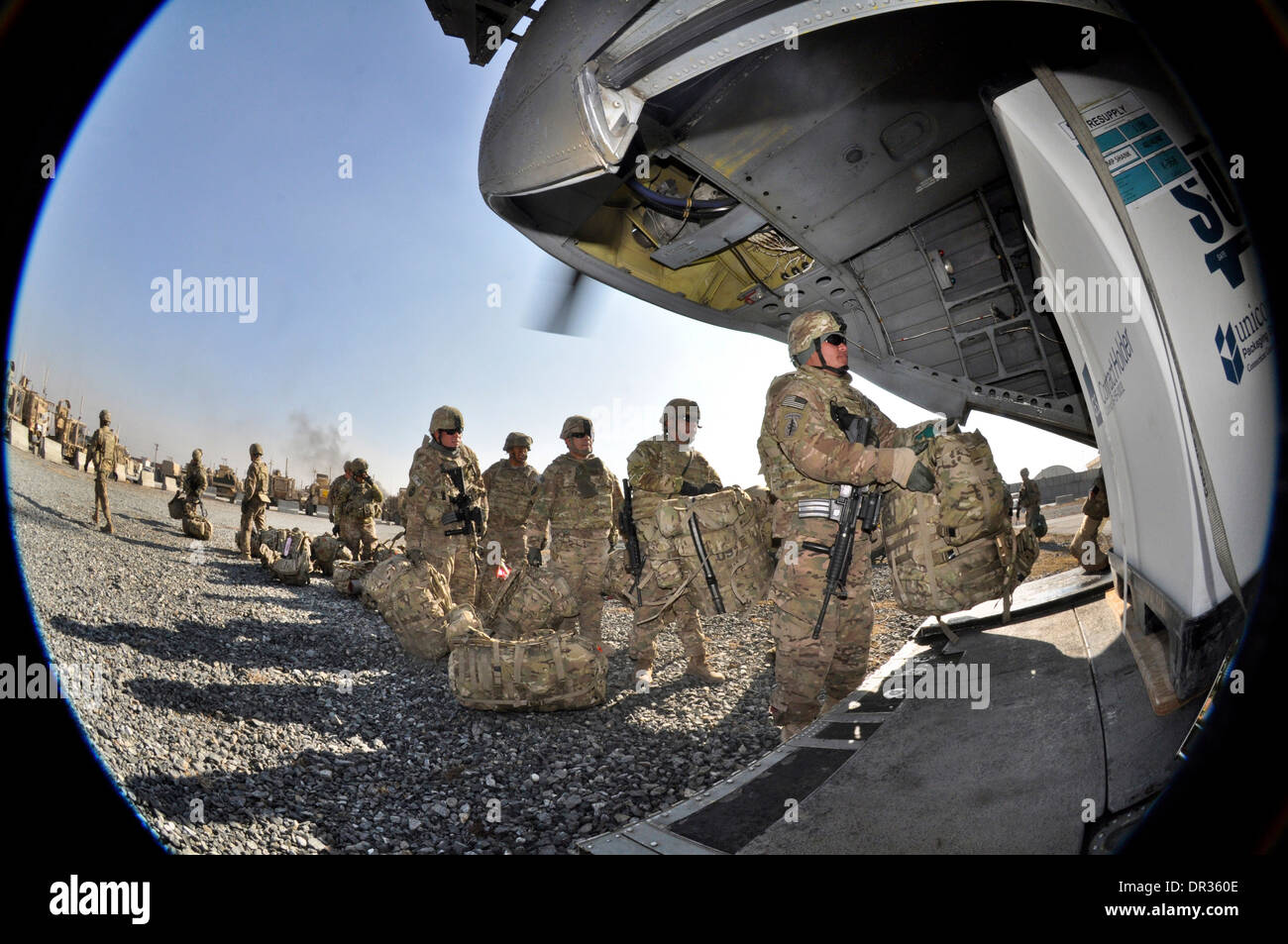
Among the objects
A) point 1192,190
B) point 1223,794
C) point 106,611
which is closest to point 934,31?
point 1192,190

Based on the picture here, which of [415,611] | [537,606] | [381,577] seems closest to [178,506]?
[381,577]

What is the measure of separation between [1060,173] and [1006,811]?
6.78 feet

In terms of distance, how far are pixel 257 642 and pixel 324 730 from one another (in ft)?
7.14

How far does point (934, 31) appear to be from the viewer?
2320 mm

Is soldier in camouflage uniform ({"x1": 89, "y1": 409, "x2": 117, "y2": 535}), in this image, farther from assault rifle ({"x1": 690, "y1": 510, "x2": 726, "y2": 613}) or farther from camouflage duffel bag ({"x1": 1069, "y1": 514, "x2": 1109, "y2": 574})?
camouflage duffel bag ({"x1": 1069, "y1": 514, "x2": 1109, "y2": 574})

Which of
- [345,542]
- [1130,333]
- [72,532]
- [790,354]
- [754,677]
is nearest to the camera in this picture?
[1130,333]

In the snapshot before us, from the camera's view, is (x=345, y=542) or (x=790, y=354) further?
(x=345, y=542)

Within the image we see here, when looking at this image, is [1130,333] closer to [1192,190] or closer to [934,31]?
[1192,190]

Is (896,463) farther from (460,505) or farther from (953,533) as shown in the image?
(460,505)

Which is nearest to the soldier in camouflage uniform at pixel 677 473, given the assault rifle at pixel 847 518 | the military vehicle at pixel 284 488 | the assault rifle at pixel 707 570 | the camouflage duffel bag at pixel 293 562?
the assault rifle at pixel 707 570

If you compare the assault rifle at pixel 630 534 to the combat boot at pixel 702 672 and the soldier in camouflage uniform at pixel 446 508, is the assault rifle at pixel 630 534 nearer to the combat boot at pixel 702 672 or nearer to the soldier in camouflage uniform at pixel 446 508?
the combat boot at pixel 702 672

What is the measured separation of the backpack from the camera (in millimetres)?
2977

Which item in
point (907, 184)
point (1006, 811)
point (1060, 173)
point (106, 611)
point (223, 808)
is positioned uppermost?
point (907, 184)

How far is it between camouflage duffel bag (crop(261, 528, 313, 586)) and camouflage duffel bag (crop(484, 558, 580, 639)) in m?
5.02
